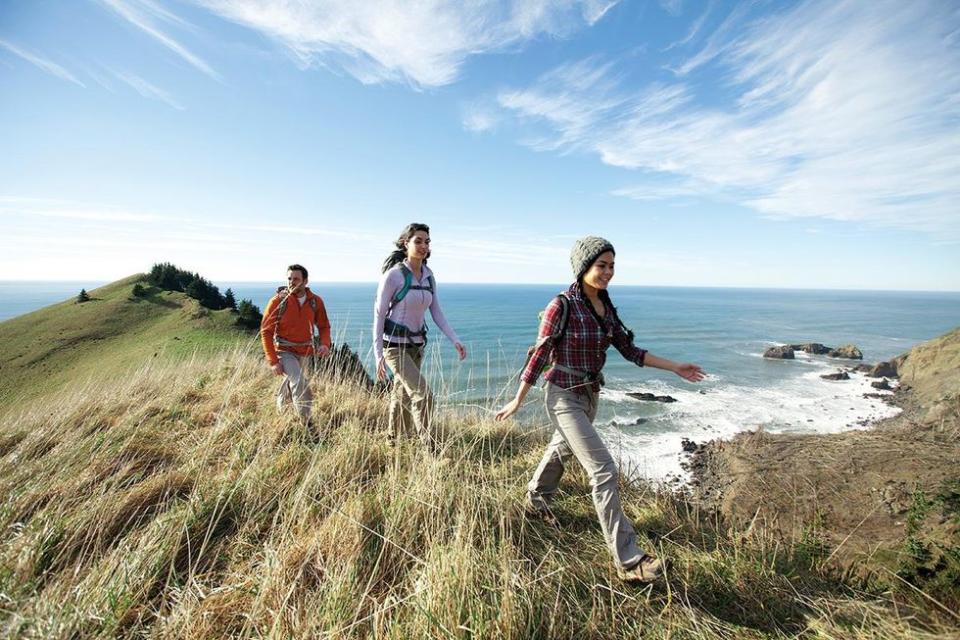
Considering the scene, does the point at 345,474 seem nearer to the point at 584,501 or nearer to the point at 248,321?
the point at 584,501

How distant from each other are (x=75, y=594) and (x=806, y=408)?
29283 millimetres

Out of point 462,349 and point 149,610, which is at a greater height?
point 462,349

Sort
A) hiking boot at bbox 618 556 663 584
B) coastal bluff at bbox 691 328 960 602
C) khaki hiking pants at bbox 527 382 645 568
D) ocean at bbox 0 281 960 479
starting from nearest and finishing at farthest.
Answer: hiking boot at bbox 618 556 663 584 → khaki hiking pants at bbox 527 382 645 568 → coastal bluff at bbox 691 328 960 602 → ocean at bbox 0 281 960 479

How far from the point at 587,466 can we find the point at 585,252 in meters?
1.57

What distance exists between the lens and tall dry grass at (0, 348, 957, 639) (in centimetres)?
203

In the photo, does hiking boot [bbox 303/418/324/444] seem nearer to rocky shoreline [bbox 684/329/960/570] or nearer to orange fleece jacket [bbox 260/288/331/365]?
orange fleece jacket [bbox 260/288/331/365]

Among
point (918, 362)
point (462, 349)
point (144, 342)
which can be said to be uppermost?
point (462, 349)

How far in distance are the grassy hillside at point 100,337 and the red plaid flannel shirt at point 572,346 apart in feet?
49.4

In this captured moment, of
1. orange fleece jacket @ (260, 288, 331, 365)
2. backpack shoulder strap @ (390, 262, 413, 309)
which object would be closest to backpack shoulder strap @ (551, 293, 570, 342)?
backpack shoulder strap @ (390, 262, 413, 309)

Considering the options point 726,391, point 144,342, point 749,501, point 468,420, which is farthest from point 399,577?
point 726,391

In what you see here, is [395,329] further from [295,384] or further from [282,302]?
[282,302]

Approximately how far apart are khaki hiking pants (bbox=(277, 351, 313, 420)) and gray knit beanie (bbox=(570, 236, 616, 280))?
3546 millimetres

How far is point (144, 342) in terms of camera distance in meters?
18.3

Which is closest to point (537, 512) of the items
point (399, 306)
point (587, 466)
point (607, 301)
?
point (587, 466)
